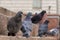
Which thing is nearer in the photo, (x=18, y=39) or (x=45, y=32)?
(x=18, y=39)

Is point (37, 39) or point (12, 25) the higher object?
point (12, 25)

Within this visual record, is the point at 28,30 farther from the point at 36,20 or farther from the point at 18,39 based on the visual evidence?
the point at 36,20

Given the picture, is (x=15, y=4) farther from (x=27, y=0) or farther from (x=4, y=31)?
(x=4, y=31)

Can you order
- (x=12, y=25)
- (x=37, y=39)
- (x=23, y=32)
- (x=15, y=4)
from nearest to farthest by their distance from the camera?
(x=12, y=25)
(x=23, y=32)
(x=37, y=39)
(x=15, y=4)

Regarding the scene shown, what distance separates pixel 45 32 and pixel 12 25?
8.20 ft

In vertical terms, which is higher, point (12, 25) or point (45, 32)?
point (12, 25)

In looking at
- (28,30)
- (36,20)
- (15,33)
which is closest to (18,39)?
(15,33)

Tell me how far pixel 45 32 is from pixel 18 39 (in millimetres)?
2387

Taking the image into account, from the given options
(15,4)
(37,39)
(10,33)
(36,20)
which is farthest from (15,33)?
(15,4)

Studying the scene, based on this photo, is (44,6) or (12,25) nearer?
(12,25)

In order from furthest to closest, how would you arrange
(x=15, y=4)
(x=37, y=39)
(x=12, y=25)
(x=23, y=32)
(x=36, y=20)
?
(x=15, y=4)
(x=36, y=20)
(x=37, y=39)
(x=23, y=32)
(x=12, y=25)

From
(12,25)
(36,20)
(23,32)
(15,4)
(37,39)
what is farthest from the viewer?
(15,4)

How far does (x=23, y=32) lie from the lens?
7871mm

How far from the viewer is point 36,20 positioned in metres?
9.42
